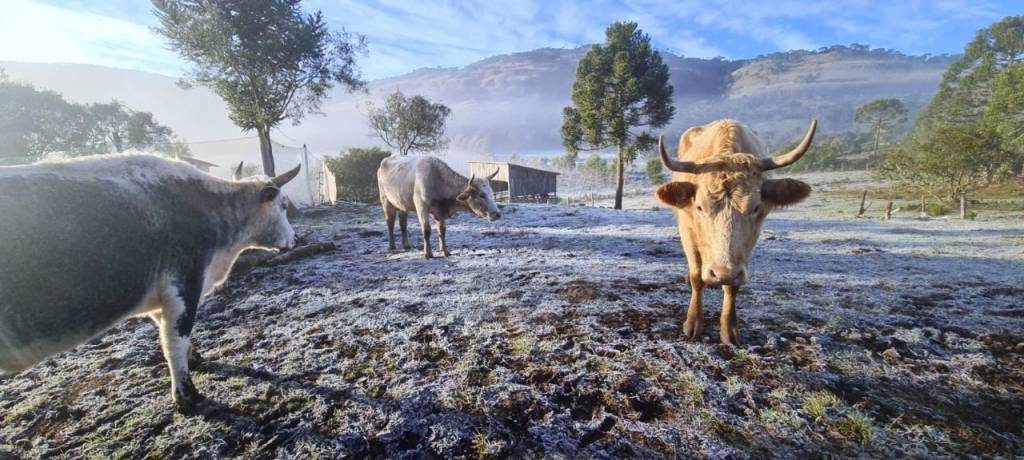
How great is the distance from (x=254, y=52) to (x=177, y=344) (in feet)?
61.6

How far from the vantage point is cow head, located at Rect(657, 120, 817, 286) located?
3.02 metres

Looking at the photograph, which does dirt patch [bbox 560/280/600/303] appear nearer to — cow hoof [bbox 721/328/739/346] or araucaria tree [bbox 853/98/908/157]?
cow hoof [bbox 721/328/739/346]

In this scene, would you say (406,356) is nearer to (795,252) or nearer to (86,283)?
(86,283)

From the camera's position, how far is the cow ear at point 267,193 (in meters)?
4.12

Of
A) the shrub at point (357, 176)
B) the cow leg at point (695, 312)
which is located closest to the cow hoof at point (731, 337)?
the cow leg at point (695, 312)

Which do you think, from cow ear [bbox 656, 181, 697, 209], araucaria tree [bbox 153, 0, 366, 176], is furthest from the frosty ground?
araucaria tree [bbox 153, 0, 366, 176]

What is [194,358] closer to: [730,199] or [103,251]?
[103,251]

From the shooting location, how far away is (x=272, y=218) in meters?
4.46

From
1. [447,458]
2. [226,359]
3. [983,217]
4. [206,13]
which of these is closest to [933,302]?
[447,458]

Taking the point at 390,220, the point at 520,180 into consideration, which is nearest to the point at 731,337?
the point at 390,220

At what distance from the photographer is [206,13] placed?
1612 centimetres

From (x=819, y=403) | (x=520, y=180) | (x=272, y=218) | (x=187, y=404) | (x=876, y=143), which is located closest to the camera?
(x=819, y=403)

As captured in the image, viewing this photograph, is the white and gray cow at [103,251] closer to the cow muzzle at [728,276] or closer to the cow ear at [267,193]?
the cow ear at [267,193]

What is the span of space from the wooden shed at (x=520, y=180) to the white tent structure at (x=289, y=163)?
12.5 meters
